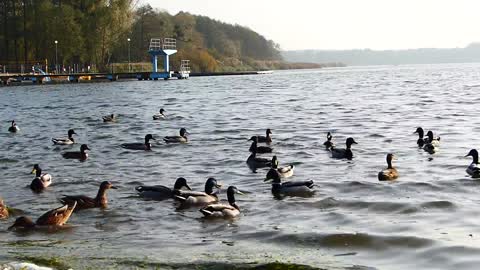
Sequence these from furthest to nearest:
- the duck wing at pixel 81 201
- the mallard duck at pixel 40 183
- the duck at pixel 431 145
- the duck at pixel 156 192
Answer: the duck at pixel 431 145
the mallard duck at pixel 40 183
the duck at pixel 156 192
the duck wing at pixel 81 201

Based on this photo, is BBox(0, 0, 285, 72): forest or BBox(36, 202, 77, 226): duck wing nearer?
BBox(36, 202, 77, 226): duck wing

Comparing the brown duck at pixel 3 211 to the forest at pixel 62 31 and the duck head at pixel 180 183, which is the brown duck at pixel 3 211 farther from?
the forest at pixel 62 31

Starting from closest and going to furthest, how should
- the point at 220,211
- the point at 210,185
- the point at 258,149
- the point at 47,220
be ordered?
the point at 47,220 < the point at 220,211 < the point at 210,185 < the point at 258,149

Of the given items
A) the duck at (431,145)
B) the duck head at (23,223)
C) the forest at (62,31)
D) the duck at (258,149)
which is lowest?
the duck at (258,149)

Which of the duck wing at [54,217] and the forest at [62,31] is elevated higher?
the forest at [62,31]

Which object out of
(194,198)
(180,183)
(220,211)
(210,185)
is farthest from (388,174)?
(220,211)

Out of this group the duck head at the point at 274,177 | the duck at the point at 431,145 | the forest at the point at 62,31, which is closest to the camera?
the duck head at the point at 274,177

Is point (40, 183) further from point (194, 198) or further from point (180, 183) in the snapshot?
point (194, 198)

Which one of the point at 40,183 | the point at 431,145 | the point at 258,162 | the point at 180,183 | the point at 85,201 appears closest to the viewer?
Answer: the point at 85,201

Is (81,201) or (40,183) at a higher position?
(81,201)

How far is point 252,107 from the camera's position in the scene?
151ft

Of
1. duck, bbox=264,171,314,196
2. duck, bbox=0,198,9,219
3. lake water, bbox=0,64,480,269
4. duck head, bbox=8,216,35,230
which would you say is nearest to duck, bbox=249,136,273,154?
lake water, bbox=0,64,480,269

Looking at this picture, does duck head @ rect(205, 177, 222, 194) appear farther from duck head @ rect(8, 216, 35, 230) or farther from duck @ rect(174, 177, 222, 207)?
duck head @ rect(8, 216, 35, 230)

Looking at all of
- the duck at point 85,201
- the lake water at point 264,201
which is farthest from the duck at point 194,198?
the duck at point 85,201
